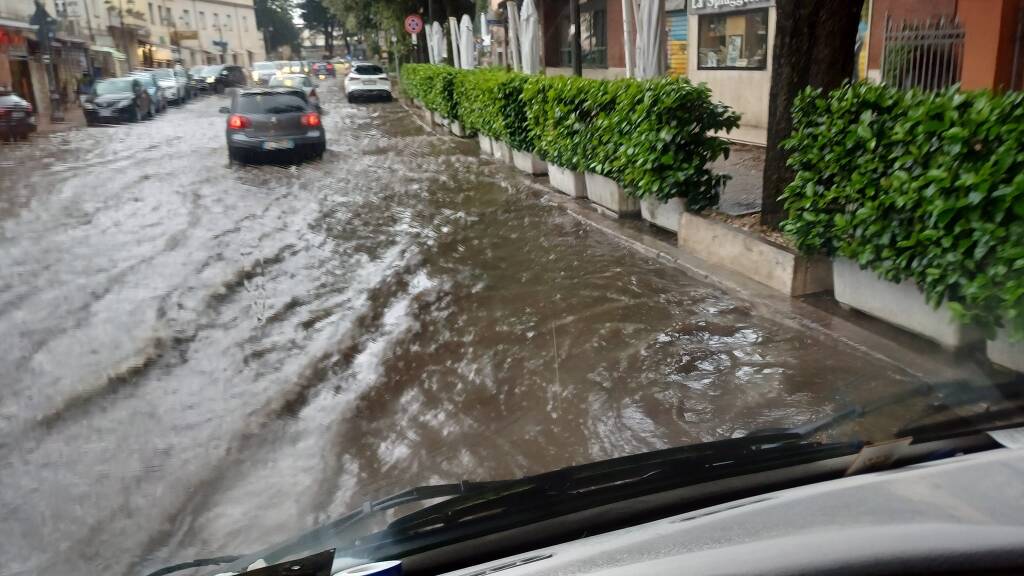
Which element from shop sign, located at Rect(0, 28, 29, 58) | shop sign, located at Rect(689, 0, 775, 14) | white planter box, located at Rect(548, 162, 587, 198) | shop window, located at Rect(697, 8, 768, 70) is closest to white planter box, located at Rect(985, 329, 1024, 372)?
white planter box, located at Rect(548, 162, 587, 198)

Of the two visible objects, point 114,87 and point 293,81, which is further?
point 293,81

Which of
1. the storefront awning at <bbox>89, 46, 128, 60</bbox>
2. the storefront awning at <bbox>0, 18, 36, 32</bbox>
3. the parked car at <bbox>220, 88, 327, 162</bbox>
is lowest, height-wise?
the parked car at <bbox>220, 88, 327, 162</bbox>

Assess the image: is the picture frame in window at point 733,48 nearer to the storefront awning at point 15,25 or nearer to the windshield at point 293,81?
the windshield at point 293,81

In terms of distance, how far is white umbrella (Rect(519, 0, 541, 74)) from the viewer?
16.9 meters

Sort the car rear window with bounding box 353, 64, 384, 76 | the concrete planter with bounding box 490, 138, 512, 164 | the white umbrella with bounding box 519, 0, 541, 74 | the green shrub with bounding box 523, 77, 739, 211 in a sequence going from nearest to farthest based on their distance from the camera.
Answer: the green shrub with bounding box 523, 77, 739, 211 → the concrete planter with bounding box 490, 138, 512, 164 → the white umbrella with bounding box 519, 0, 541, 74 → the car rear window with bounding box 353, 64, 384, 76

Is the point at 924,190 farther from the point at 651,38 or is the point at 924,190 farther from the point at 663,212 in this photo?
the point at 651,38

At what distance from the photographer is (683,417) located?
4898 millimetres

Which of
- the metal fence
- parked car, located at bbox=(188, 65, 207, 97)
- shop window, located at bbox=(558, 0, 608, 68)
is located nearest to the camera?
the metal fence

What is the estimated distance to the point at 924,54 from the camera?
11711mm

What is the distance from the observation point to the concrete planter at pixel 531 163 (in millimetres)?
14023

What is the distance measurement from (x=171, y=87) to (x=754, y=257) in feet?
121

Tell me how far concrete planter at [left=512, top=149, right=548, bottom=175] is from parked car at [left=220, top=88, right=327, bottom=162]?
4.91m

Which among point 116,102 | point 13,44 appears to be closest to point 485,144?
point 116,102

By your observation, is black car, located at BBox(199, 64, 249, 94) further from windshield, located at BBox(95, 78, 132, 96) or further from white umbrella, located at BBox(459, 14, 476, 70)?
white umbrella, located at BBox(459, 14, 476, 70)
